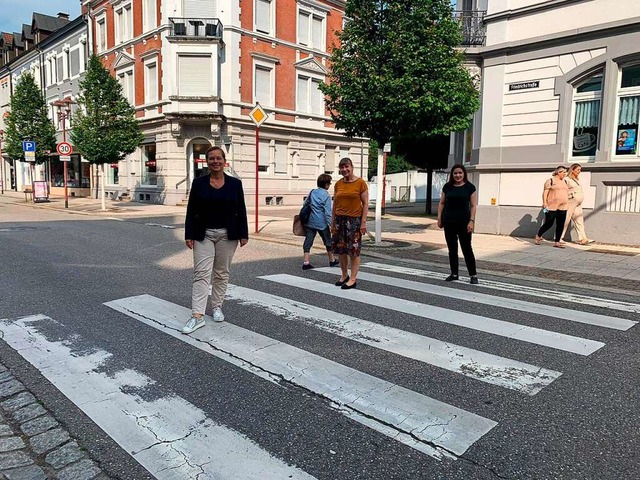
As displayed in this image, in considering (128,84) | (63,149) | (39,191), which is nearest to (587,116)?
(63,149)

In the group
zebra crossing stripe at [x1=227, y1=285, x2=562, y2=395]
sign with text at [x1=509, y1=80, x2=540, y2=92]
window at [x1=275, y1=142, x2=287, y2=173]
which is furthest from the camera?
window at [x1=275, y1=142, x2=287, y2=173]

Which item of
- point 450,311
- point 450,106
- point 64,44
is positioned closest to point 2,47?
point 64,44

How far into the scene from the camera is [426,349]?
446 cm

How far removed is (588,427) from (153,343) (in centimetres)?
357

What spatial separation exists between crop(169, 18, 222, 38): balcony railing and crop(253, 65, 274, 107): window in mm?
2908

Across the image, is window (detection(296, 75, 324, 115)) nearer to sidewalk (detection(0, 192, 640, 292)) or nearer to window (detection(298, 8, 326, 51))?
window (detection(298, 8, 326, 51))

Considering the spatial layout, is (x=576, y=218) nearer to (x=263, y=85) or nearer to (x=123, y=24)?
(x=263, y=85)

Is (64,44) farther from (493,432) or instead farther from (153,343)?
(493,432)

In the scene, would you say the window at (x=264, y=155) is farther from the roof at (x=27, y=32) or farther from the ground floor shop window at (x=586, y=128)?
the roof at (x=27, y=32)

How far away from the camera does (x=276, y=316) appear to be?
5.42 meters

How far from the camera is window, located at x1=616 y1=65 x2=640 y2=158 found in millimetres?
11062

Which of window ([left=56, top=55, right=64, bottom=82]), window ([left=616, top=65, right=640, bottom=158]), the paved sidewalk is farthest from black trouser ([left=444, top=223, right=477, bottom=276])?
window ([left=56, top=55, right=64, bottom=82])

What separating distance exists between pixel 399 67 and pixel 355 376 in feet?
24.8

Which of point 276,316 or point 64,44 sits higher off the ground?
point 64,44
